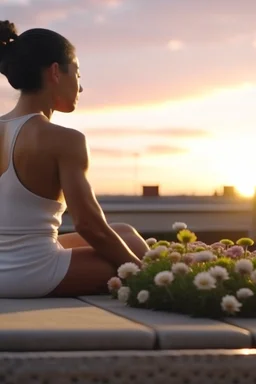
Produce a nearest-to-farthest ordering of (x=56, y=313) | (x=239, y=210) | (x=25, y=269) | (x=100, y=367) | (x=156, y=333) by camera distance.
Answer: (x=100, y=367) → (x=156, y=333) → (x=56, y=313) → (x=25, y=269) → (x=239, y=210)

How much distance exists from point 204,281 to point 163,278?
201 mm

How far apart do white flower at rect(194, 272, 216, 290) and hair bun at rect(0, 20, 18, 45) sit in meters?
1.57

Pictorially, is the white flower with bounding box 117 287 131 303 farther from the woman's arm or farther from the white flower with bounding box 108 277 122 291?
the woman's arm

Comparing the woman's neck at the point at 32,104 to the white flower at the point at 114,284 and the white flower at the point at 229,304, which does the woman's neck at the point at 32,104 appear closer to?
the white flower at the point at 114,284

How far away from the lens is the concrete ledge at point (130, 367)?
282 cm

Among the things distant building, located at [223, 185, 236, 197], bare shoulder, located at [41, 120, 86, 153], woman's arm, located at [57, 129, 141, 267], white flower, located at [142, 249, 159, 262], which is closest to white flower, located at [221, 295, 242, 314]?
white flower, located at [142, 249, 159, 262]

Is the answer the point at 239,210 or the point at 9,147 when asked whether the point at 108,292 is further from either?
the point at 239,210

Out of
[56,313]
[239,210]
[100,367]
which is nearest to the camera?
[100,367]

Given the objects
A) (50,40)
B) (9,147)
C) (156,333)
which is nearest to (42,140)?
(9,147)

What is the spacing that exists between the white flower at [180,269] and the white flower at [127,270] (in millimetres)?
230

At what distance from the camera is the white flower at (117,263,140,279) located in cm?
392

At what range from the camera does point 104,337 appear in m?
3.00

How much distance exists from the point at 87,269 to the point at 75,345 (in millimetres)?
1225

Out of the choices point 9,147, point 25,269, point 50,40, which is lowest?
point 25,269
